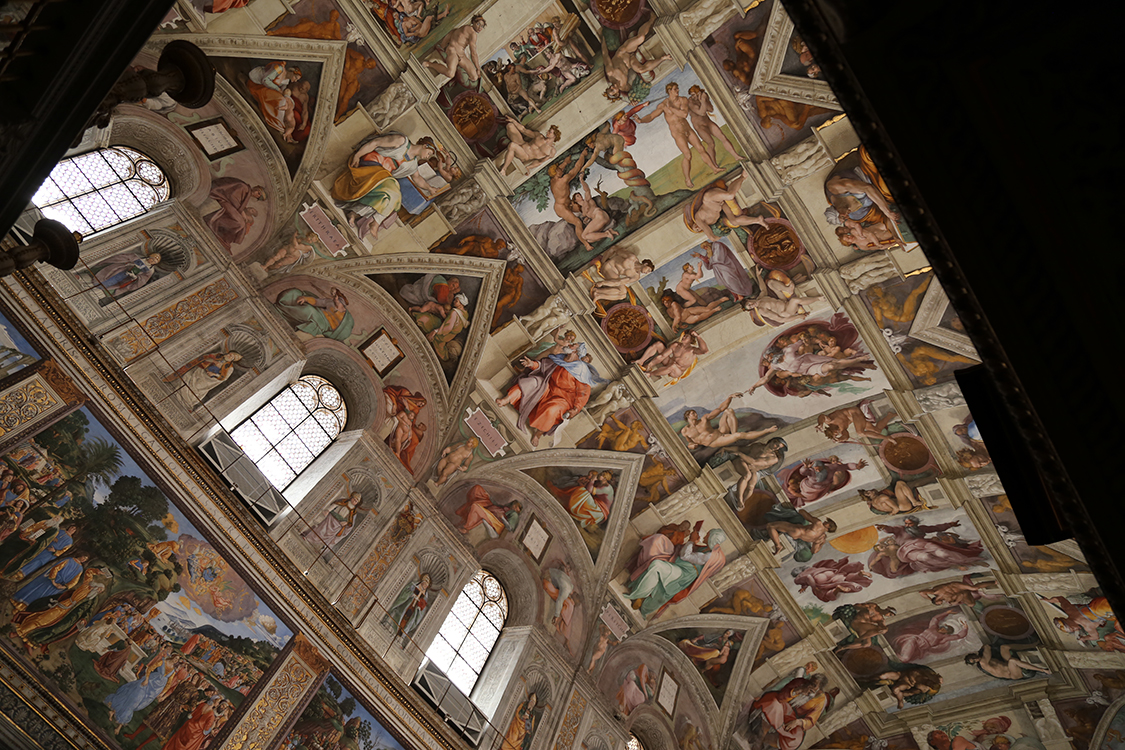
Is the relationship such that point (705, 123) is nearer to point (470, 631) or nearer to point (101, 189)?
point (101, 189)

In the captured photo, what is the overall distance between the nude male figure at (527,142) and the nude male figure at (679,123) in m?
1.45

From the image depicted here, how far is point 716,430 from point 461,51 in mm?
8276

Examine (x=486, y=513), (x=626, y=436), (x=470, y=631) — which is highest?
(x=486, y=513)

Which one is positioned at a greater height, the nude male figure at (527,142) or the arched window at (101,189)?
the arched window at (101,189)

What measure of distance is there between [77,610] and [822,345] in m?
11.7

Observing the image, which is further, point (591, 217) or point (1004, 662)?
point (1004, 662)

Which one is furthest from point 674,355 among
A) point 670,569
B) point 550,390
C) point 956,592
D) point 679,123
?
point 956,592

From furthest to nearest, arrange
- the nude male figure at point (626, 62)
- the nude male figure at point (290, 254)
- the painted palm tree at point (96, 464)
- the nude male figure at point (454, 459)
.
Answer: the nude male figure at point (454, 459), the nude male figure at point (626, 62), the nude male figure at point (290, 254), the painted palm tree at point (96, 464)

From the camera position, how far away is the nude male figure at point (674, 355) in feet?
46.1

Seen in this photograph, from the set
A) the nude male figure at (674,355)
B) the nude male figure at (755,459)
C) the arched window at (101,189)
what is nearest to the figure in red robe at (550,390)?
the nude male figure at (674,355)

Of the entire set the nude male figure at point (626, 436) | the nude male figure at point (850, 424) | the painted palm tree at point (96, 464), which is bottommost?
the nude male figure at point (850, 424)

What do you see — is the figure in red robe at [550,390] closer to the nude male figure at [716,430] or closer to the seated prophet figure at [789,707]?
the nude male figure at [716,430]

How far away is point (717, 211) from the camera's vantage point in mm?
12945

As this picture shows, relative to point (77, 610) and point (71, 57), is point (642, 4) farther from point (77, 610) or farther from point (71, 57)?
point (77, 610)
